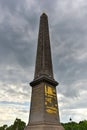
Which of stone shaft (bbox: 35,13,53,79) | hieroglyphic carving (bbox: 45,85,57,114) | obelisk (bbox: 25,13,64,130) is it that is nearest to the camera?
obelisk (bbox: 25,13,64,130)

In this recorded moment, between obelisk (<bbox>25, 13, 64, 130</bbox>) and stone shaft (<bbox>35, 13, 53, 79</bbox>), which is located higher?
stone shaft (<bbox>35, 13, 53, 79</bbox>)

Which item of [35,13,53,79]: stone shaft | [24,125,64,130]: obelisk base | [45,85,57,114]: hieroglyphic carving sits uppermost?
[35,13,53,79]: stone shaft

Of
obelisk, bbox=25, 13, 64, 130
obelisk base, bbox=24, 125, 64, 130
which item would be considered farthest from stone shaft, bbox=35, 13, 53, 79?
obelisk base, bbox=24, 125, 64, 130

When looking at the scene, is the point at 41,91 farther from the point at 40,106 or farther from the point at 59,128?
the point at 59,128

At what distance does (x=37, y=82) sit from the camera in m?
17.0

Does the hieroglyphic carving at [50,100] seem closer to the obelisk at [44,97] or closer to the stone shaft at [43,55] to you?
the obelisk at [44,97]

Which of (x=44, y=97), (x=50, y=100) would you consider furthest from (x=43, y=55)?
(x=50, y=100)

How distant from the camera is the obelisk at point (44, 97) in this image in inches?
578

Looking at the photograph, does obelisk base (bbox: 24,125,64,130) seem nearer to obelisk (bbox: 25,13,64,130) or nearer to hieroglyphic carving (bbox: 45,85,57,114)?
obelisk (bbox: 25,13,64,130)

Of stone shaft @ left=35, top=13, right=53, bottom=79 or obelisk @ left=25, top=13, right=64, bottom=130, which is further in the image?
stone shaft @ left=35, top=13, right=53, bottom=79

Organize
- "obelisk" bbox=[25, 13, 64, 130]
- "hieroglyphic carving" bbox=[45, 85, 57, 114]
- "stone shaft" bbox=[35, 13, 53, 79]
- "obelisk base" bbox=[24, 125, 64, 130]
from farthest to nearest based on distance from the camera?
"stone shaft" bbox=[35, 13, 53, 79] → "hieroglyphic carving" bbox=[45, 85, 57, 114] → "obelisk" bbox=[25, 13, 64, 130] → "obelisk base" bbox=[24, 125, 64, 130]

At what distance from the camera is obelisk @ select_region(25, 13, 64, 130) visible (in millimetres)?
14679

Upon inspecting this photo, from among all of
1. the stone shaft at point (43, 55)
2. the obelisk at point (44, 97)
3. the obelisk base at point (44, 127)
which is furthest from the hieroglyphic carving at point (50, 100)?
the stone shaft at point (43, 55)

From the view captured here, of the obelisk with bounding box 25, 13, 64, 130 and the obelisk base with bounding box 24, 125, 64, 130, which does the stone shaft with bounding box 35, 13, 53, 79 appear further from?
the obelisk base with bounding box 24, 125, 64, 130
